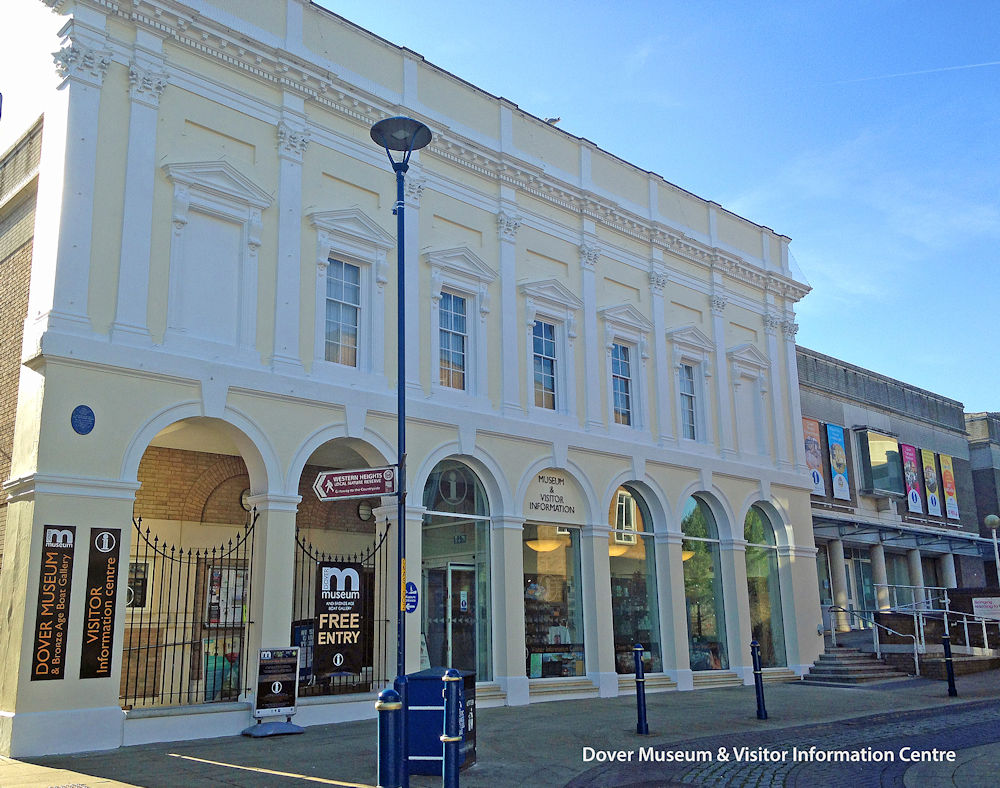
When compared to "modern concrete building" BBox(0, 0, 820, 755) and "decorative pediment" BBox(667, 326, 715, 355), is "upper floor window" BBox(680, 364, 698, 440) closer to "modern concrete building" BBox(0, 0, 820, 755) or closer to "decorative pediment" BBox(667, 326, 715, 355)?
"modern concrete building" BBox(0, 0, 820, 755)

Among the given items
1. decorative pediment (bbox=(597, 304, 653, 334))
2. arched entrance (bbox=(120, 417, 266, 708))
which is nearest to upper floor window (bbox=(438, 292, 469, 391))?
decorative pediment (bbox=(597, 304, 653, 334))

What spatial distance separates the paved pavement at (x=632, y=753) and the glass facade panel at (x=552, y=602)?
197 centimetres

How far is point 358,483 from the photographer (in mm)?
11914

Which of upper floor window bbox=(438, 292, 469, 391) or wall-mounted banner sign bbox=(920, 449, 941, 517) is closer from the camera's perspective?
upper floor window bbox=(438, 292, 469, 391)

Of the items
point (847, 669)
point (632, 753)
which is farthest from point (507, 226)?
point (847, 669)

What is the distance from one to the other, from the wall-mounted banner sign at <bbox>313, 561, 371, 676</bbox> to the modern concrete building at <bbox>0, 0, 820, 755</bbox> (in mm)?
72

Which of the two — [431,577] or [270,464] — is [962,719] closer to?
[431,577]

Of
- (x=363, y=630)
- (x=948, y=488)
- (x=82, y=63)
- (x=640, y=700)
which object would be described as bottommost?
(x=640, y=700)

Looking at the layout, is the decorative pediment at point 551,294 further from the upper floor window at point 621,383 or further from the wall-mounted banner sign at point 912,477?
the wall-mounted banner sign at point 912,477

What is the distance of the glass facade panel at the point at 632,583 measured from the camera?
1986cm

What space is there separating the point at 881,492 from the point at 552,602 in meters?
16.9

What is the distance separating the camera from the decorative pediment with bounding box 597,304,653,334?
69.3 ft

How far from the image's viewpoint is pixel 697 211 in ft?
80.8

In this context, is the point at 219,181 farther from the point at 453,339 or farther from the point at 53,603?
the point at 53,603
